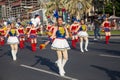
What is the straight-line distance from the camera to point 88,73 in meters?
13.1

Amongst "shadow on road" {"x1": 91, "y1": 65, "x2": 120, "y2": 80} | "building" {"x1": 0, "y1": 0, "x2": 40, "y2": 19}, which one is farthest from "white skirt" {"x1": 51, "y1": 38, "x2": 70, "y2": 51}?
"building" {"x1": 0, "y1": 0, "x2": 40, "y2": 19}

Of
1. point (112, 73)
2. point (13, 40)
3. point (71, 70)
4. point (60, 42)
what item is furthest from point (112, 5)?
point (60, 42)

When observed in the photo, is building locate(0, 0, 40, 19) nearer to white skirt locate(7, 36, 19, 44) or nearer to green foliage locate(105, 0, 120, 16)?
green foliage locate(105, 0, 120, 16)

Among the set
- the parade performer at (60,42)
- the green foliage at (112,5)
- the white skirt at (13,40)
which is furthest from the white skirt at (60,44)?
the green foliage at (112,5)

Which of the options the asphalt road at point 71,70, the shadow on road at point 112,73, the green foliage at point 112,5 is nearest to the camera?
the shadow on road at point 112,73

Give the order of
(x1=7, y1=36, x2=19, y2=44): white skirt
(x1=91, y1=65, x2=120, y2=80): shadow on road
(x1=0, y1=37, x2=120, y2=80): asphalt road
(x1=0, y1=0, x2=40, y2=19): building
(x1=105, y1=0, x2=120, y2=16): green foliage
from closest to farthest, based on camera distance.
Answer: (x1=91, y1=65, x2=120, y2=80): shadow on road < (x1=0, y1=37, x2=120, y2=80): asphalt road < (x1=7, y1=36, x2=19, y2=44): white skirt < (x1=105, y1=0, x2=120, y2=16): green foliage < (x1=0, y1=0, x2=40, y2=19): building

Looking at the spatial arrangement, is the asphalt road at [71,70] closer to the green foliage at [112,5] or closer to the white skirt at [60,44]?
the white skirt at [60,44]

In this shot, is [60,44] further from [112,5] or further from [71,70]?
[112,5]

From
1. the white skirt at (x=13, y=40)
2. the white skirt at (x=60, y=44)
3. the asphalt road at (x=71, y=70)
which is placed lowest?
the asphalt road at (x=71, y=70)

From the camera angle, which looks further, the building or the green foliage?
the building

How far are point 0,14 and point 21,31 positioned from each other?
8901 cm

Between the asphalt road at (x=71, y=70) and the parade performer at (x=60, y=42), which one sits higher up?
the parade performer at (x=60, y=42)

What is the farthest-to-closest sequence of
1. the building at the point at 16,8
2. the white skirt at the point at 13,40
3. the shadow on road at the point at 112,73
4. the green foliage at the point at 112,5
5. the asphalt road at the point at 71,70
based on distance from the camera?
1. the building at the point at 16,8
2. the green foliage at the point at 112,5
3. the white skirt at the point at 13,40
4. the asphalt road at the point at 71,70
5. the shadow on road at the point at 112,73

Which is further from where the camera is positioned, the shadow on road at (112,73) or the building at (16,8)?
the building at (16,8)
